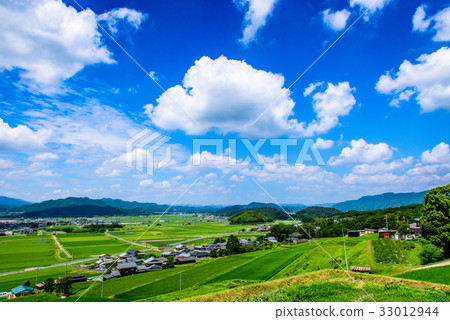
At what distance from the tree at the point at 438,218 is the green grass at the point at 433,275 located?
281cm

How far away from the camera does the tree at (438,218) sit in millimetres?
11711

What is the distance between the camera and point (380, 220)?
115ft

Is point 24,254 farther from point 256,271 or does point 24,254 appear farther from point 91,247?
point 256,271

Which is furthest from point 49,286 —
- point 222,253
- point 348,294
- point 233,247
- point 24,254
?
point 233,247

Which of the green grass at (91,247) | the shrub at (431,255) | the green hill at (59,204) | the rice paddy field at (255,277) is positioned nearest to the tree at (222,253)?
the rice paddy field at (255,277)

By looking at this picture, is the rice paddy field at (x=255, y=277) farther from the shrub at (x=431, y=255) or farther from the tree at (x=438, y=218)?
the tree at (x=438, y=218)

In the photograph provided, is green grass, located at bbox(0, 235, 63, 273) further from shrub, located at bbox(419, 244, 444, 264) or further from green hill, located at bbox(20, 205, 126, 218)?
green hill, located at bbox(20, 205, 126, 218)

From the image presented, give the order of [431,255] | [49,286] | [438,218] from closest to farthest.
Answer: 1. [431,255]
2. [438,218]
3. [49,286]

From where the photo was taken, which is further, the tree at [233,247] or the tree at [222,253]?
the tree at [233,247]

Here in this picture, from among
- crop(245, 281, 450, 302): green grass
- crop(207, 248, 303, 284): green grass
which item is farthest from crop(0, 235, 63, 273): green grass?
crop(245, 281, 450, 302): green grass

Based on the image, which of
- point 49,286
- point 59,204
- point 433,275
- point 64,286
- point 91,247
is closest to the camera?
point 433,275

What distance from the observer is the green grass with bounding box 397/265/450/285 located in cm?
818

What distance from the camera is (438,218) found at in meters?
12.2

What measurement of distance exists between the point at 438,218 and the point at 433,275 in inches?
199
